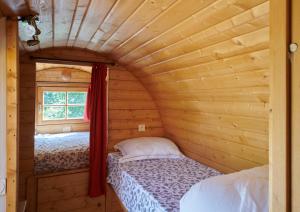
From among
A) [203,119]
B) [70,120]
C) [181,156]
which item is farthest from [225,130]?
[70,120]

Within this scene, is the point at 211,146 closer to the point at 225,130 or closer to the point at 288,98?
the point at 225,130

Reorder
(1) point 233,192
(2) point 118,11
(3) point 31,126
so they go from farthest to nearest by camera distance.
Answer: (3) point 31,126
(2) point 118,11
(1) point 233,192

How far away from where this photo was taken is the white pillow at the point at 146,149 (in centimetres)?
272

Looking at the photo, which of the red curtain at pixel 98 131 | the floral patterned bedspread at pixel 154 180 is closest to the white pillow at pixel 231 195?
the floral patterned bedspread at pixel 154 180

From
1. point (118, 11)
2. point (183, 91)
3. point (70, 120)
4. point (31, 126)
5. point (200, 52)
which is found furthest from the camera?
point (70, 120)

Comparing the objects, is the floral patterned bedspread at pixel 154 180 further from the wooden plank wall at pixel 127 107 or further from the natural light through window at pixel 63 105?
the natural light through window at pixel 63 105

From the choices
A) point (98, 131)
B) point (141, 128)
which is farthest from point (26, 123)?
point (141, 128)

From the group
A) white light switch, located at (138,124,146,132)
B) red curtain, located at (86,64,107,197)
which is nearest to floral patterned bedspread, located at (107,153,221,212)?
red curtain, located at (86,64,107,197)

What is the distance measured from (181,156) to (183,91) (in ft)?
3.12

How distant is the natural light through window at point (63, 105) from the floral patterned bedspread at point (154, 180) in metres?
2.06

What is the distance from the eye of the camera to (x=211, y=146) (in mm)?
2422

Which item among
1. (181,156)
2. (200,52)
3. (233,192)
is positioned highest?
(200,52)

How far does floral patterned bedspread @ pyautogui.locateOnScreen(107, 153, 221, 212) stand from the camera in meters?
1.75

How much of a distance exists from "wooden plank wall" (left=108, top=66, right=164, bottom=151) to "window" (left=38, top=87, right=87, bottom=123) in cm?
185
